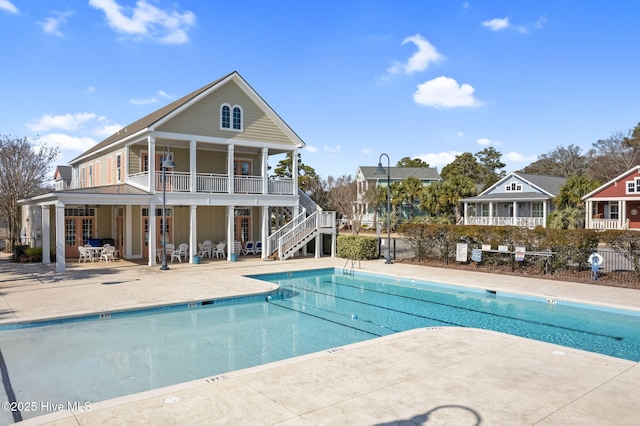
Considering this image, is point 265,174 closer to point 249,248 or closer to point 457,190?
point 249,248

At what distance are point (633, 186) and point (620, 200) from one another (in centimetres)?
139

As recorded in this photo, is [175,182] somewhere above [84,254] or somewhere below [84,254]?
above

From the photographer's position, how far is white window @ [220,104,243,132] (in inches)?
864

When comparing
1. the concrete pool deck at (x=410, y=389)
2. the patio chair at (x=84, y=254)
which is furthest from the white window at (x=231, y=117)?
the concrete pool deck at (x=410, y=389)

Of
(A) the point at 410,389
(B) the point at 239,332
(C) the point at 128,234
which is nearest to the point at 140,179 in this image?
(C) the point at 128,234

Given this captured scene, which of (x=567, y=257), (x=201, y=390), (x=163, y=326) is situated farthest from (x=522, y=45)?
(x=201, y=390)

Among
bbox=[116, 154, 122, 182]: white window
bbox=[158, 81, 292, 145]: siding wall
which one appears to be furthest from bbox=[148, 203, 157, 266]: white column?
bbox=[116, 154, 122, 182]: white window

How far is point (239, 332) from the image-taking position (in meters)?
10.3

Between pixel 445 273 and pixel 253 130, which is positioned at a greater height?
pixel 253 130

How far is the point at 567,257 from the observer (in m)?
16.3

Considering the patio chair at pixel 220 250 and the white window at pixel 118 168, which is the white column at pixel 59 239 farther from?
the patio chair at pixel 220 250

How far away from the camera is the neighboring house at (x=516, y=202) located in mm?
40406

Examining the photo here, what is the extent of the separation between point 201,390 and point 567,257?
15.0 m

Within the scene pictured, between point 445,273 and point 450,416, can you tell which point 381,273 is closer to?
point 445,273
